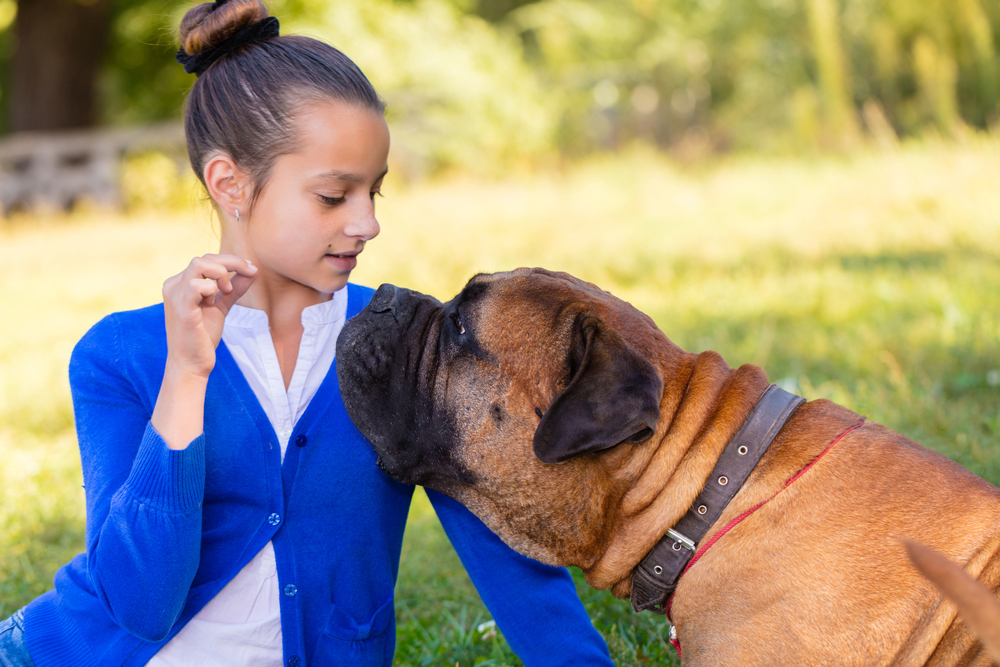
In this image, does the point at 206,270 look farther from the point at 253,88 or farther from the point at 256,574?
the point at 256,574

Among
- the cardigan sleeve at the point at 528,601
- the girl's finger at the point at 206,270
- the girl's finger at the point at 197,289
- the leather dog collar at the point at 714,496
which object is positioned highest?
the girl's finger at the point at 206,270

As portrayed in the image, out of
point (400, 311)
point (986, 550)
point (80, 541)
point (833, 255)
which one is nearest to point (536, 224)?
point (833, 255)

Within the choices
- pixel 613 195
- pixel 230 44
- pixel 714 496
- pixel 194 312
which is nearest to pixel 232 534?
pixel 194 312

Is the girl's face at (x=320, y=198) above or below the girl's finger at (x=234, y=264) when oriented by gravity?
above

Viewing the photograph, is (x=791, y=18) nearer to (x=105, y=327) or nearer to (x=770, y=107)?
(x=770, y=107)

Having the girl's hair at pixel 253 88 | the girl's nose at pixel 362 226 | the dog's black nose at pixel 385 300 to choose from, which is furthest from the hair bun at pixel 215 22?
the dog's black nose at pixel 385 300

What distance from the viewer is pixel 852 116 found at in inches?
480

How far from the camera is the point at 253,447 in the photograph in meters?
2.47

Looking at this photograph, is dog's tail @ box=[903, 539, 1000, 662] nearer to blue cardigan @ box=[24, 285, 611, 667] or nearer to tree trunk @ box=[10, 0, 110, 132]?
blue cardigan @ box=[24, 285, 611, 667]

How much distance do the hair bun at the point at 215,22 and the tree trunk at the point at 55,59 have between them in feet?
56.6

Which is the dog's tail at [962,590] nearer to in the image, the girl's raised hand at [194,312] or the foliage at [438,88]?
the girl's raised hand at [194,312]

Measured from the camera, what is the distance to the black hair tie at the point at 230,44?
278 centimetres

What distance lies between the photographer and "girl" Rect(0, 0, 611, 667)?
220 centimetres

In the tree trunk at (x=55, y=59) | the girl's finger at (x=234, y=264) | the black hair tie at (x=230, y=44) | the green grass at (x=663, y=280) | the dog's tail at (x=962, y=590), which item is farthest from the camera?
the tree trunk at (x=55, y=59)
